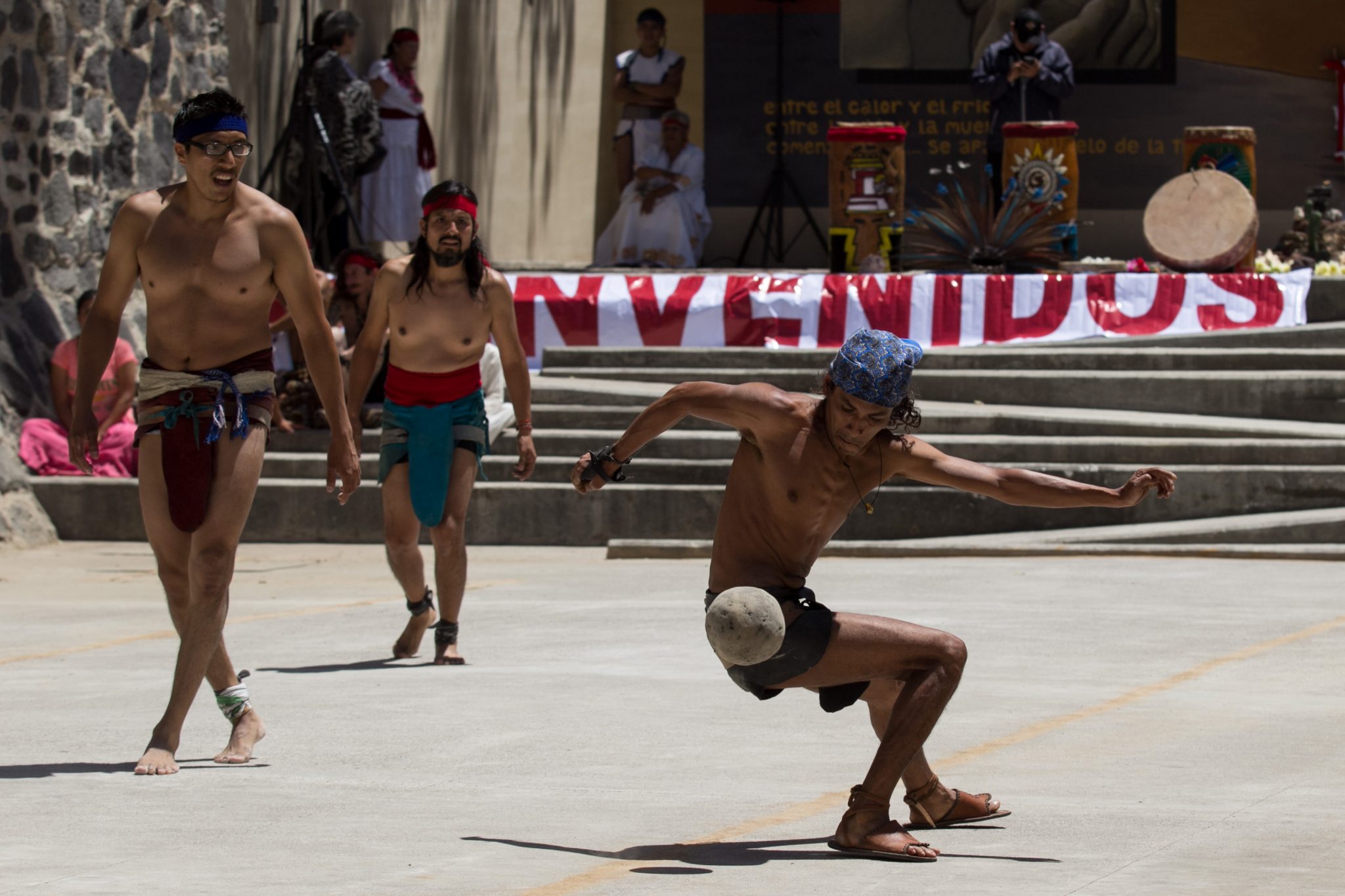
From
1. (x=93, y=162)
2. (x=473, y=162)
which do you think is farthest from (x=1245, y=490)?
(x=473, y=162)

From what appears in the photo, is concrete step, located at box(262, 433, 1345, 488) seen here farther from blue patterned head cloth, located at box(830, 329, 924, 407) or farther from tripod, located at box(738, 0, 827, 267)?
tripod, located at box(738, 0, 827, 267)

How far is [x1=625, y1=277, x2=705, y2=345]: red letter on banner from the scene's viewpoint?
16.4 metres

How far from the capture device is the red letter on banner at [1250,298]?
Result: 16.6m

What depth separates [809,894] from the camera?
4.80 meters

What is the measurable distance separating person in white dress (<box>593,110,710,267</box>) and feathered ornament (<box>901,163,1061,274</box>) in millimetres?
3385

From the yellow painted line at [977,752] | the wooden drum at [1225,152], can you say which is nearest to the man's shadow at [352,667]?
the yellow painted line at [977,752]

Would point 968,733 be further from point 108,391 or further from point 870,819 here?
point 108,391

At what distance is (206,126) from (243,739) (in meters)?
1.85

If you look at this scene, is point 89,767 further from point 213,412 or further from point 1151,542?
point 1151,542

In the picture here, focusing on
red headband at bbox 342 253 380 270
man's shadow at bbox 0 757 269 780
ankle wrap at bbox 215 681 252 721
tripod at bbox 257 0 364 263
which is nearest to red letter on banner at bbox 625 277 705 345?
tripod at bbox 257 0 364 263

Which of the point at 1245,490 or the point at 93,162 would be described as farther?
the point at 93,162

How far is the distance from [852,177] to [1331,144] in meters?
6.52

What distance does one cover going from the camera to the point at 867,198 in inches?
699

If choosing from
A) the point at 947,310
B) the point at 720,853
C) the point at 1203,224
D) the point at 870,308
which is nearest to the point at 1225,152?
the point at 1203,224
